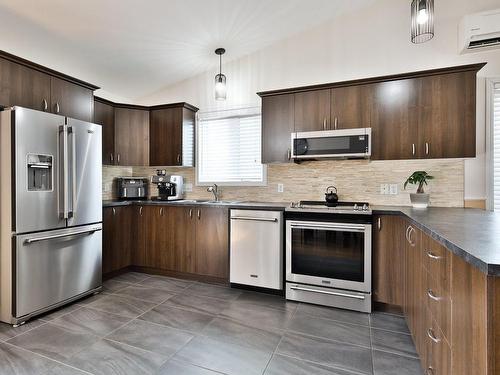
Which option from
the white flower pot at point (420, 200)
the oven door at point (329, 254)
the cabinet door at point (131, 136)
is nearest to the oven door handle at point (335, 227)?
the oven door at point (329, 254)

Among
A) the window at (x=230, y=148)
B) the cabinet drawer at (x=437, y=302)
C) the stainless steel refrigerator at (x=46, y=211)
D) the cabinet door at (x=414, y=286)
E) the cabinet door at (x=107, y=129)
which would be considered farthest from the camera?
the window at (x=230, y=148)

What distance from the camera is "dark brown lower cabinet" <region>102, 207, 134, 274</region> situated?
3424 millimetres

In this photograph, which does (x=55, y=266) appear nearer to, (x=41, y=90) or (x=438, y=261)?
(x=41, y=90)

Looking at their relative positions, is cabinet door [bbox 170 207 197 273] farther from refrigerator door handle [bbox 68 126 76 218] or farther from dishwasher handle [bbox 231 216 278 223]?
refrigerator door handle [bbox 68 126 76 218]

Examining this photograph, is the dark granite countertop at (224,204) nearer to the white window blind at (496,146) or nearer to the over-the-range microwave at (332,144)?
the over-the-range microwave at (332,144)

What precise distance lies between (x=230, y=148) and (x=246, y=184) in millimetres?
580

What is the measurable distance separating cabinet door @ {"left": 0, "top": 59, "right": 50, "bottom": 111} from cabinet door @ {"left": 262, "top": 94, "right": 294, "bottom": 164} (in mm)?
2232

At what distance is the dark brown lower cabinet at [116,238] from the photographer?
342 cm

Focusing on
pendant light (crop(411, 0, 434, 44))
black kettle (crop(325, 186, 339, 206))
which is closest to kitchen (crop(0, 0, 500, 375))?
pendant light (crop(411, 0, 434, 44))

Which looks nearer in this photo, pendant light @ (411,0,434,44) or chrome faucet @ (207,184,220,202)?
pendant light @ (411,0,434,44)

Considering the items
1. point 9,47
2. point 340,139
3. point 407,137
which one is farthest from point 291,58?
point 9,47

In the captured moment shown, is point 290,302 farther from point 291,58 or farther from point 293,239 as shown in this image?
point 291,58

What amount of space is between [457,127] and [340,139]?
3.45 ft

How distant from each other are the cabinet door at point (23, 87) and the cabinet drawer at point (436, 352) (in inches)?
134
